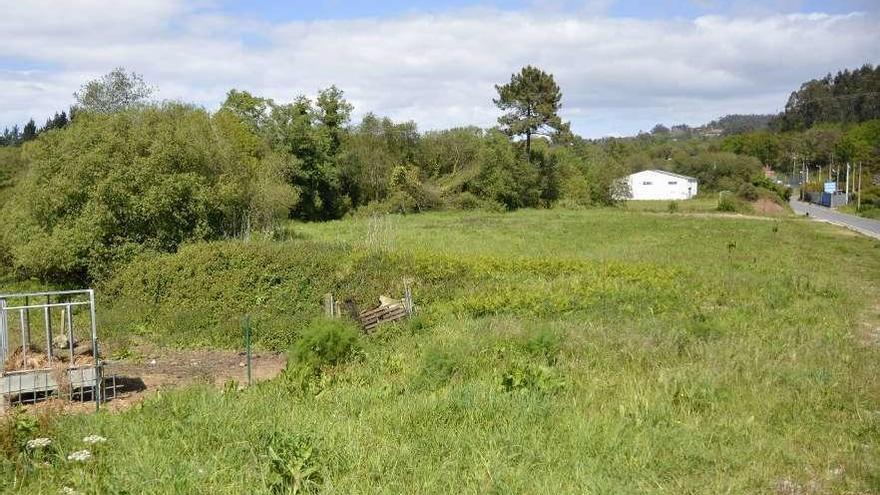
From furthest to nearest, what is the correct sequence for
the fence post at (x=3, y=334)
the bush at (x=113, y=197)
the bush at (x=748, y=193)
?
1. the bush at (x=748, y=193)
2. the bush at (x=113, y=197)
3. the fence post at (x=3, y=334)

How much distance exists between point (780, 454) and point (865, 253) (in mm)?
23587

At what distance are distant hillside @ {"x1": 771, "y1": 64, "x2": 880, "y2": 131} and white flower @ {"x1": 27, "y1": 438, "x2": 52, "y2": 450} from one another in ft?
425

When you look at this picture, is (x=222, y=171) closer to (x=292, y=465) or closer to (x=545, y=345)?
(x=545, y=345)

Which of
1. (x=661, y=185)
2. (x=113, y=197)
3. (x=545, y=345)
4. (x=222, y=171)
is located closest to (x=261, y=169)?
(x=222, y=171)

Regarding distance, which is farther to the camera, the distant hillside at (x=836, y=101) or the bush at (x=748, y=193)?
the distant hillside at (x=836, y=101)

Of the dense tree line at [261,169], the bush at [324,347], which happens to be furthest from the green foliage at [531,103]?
the bush at [324,347]

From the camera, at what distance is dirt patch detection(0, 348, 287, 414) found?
37.4 feet

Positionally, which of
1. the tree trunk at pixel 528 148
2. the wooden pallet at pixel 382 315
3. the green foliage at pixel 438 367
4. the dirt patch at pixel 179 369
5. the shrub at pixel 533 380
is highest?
the tree trunk at pixel 528 148

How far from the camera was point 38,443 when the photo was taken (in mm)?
5484

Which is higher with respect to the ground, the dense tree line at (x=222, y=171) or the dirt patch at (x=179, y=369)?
the dense tree line at (x=222, y=171)

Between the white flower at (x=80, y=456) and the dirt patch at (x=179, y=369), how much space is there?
17.4ft

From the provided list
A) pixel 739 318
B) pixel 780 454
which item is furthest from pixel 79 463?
pixel 739 318

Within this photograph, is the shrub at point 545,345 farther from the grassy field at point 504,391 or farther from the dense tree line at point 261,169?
the dense tree line at point 261,169

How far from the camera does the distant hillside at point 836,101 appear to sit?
11188 cm
